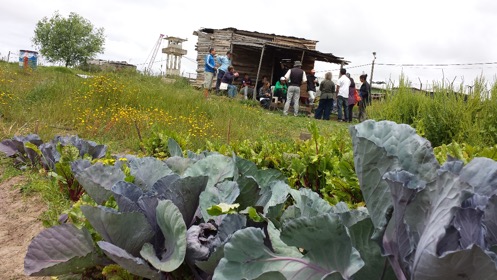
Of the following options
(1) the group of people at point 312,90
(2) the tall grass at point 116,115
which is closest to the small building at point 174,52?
(1) the group of people at point 312,90

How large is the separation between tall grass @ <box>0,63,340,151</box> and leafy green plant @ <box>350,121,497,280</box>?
5.00 m

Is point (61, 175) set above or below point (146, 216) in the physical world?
below

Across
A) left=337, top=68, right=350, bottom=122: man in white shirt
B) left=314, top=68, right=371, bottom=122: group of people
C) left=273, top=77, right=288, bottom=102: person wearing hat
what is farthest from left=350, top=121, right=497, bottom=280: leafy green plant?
left=273, top=77, right=288, bottom=102: person wearing hat

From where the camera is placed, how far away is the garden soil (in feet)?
9.34

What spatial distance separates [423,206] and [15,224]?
11.6 feet

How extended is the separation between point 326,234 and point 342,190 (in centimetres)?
137

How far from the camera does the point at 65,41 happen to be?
197ft

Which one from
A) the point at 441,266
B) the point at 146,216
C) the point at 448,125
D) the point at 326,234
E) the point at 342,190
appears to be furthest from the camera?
the point at 448,125

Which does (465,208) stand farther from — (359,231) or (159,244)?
(159,244)

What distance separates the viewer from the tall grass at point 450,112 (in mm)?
5980

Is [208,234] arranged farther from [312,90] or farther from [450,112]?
[312,90]

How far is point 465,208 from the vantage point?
0.80 metres

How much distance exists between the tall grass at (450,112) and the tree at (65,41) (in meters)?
58.5

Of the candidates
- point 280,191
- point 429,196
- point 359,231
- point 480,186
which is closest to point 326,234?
point 359,231
